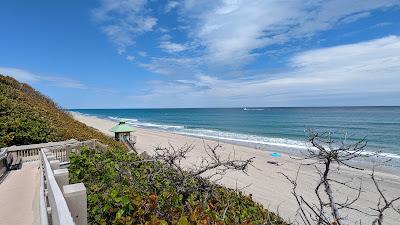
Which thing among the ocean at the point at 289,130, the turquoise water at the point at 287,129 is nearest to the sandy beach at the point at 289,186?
the ocean at the point at 289,130

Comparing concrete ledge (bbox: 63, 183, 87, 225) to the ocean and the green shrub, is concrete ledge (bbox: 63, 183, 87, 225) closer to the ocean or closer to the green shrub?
the green shrub

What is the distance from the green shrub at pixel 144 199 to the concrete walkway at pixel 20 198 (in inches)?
46.2

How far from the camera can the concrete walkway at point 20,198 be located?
18.0 ft

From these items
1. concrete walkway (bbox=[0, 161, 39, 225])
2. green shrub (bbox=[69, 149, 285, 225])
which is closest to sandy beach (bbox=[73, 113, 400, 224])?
concrete walkway (bbox=[0, 161, 39, 225])

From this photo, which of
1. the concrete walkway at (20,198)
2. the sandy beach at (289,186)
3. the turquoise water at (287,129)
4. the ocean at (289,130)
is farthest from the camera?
the turquoise water at (287,129)

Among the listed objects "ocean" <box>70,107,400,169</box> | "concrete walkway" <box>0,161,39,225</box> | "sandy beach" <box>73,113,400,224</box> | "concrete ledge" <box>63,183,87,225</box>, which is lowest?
"sandy beach" <box>73,113,400,224</box>

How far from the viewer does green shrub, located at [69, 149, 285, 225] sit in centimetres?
326

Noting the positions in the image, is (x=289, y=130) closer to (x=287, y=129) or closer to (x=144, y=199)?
(x=287, y=129)

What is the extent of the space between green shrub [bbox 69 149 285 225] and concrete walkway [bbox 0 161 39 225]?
117 centimetres

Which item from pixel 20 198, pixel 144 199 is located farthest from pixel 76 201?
pixel 20 198

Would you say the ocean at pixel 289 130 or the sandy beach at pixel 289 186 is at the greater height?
the ocean at pixel 289 130

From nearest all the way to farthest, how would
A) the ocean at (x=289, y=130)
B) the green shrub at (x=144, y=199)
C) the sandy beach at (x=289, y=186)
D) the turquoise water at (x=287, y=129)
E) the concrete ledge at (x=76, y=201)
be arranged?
the concrete ledge at (x=76, y=201), the green shrub at (x=144, y=199), the sandy beach at (x=289, y=186), the ocean at (x=289, y=130), the turquoise water at (x=287, y=129)

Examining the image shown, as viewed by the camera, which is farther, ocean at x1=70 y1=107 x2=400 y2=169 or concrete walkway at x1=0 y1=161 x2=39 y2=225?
ocean at x1=70 y1=107 x2=400 y2=169

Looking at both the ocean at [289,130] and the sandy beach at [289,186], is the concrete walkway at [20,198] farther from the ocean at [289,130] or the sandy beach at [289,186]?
the sandy beach at [289,186]
